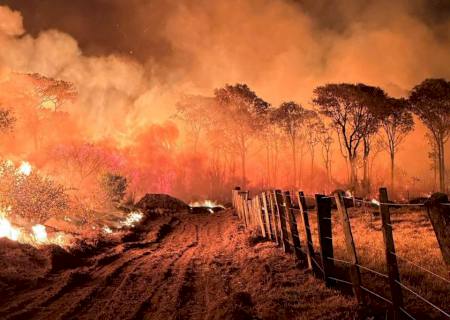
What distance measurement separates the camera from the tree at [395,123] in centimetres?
4691

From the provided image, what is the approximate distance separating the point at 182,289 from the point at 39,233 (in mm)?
11248

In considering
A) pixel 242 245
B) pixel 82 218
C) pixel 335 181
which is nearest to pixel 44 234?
pixel 82 218

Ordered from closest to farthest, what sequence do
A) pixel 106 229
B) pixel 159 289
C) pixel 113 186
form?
pixel 159 289 → pixel 106 229 → pixel 113 186

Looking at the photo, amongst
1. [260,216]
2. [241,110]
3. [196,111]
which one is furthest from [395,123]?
[260,216]

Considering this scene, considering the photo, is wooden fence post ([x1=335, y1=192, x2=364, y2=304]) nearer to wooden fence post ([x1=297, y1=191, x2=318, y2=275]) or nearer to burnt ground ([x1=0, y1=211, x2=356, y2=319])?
burnt ground ([x1=0, y1=211, x2=356, y2=319])

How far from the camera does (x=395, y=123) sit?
4850cm

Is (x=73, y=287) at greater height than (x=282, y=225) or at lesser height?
lesser

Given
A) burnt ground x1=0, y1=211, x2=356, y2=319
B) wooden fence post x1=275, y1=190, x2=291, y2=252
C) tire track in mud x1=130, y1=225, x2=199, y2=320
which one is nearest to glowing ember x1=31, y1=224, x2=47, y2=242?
burnt ground x1=0, y1=211, x2=356, y2=319

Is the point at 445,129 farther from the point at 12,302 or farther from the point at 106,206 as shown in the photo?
the point at 12,302

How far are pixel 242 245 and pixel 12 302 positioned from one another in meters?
9.67

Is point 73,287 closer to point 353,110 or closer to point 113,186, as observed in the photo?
point 113,186

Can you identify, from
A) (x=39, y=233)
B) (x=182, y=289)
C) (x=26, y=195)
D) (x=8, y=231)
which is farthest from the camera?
(x=26, y=195)

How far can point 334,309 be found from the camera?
795 centimetres

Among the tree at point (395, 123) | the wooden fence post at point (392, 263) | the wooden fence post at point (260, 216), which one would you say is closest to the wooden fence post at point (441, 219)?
the wooden fence post at point (392, 263)
